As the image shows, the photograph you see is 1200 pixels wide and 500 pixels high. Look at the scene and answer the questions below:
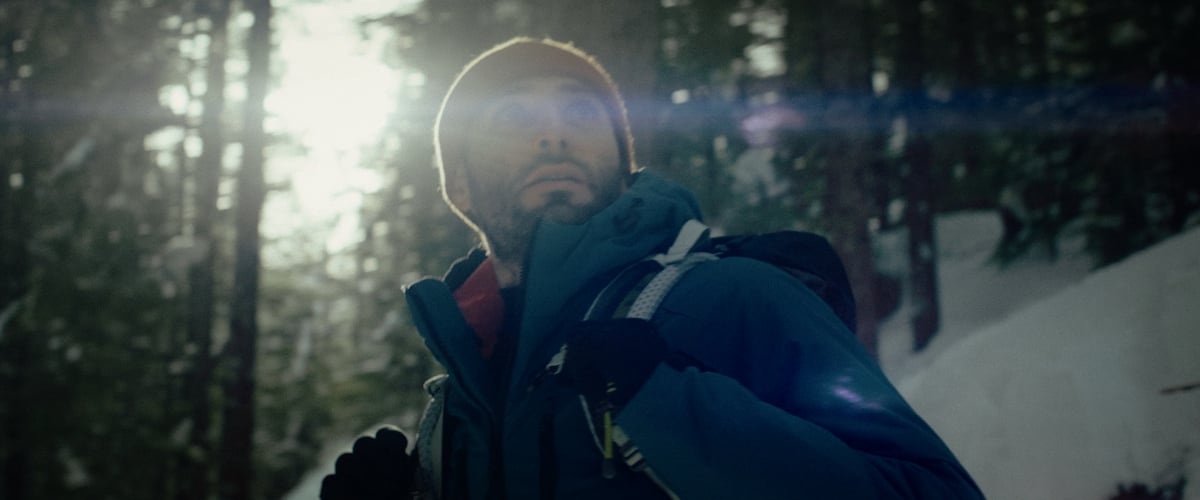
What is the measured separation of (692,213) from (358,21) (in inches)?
453

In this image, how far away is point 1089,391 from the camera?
23.1 feet

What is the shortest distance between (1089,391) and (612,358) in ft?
21.1

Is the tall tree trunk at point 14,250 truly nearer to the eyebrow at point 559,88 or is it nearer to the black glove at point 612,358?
the eyebrow at point 559,88

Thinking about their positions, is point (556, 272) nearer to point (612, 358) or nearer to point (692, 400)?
point (612, 358)

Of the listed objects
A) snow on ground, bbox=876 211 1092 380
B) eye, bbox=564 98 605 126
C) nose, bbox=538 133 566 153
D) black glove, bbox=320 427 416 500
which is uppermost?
eye, bbox=564 98 605 126

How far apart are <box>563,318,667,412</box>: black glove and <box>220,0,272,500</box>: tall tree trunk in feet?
35.8

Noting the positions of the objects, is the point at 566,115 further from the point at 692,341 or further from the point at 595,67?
the point at 692,341

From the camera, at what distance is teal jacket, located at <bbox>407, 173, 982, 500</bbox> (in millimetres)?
1736

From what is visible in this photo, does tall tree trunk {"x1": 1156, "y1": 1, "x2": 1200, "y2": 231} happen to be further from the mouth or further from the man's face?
the mouth

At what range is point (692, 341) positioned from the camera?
6.76 ft

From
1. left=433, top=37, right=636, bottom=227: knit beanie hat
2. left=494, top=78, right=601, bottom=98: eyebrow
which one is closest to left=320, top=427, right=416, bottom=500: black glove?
left=433, top=37, right=636, bottom=227: knit beanie hat

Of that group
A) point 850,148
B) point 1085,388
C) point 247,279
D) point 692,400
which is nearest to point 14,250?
point 247,279

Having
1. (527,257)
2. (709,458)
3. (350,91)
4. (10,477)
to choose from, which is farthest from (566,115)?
(10,477)

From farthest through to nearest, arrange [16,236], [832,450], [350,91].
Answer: [16,236] < [350,91] < [832,450]
